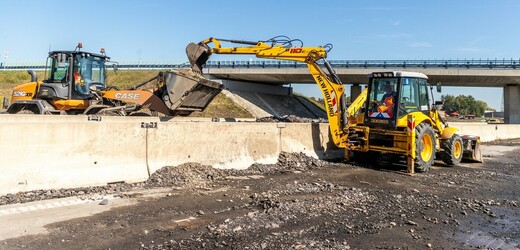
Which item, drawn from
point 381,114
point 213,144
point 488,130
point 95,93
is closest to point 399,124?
point 381,114

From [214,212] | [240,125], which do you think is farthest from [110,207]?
[240,125]

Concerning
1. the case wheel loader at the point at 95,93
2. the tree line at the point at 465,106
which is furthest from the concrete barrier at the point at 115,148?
the tree line at the point at 465,106

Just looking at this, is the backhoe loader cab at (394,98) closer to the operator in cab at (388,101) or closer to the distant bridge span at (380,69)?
the operator in cab at (388,101)

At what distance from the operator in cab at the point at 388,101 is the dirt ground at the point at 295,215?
2.09 metres

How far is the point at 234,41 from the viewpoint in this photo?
12383mm

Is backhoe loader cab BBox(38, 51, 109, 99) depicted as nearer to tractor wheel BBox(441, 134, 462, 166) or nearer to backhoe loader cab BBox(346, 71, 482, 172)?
backhoe loader cab BBox(346, 71, 482, 172)

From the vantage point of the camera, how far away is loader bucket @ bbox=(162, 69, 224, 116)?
12461mm

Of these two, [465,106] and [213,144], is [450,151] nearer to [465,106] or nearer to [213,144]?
[213,144]

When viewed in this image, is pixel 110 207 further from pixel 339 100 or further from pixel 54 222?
pixel 339 100

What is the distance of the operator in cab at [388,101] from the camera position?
10.5m

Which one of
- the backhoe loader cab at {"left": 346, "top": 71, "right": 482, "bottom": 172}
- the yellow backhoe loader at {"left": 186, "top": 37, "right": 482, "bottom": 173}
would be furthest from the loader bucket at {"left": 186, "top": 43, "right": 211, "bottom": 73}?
the backhoe loader cab at {"left": 346, "top": 71, "right": 482, "bottom": 172}

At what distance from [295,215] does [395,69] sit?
36245 millimetres

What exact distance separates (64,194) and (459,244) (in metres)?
5.74

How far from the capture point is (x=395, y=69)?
38.8 m
